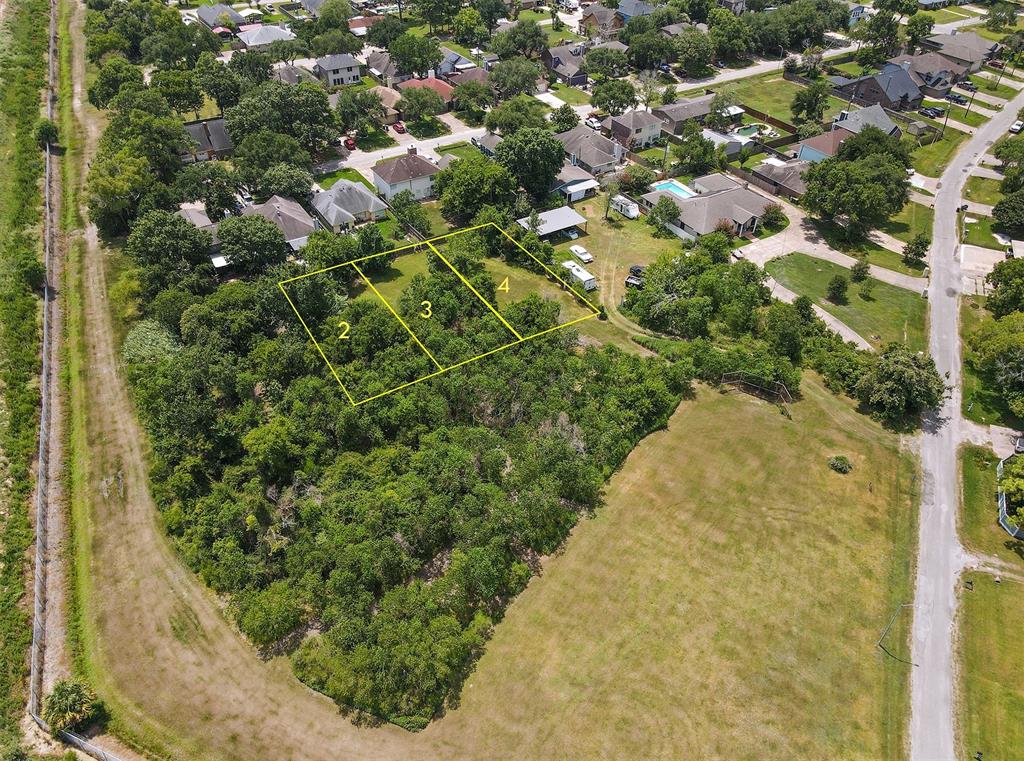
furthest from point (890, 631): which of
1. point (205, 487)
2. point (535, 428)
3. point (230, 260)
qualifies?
point (230, 260)

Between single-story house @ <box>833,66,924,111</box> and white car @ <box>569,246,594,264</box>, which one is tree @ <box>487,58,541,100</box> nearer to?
white car @ <box>569,246,594,264</box>

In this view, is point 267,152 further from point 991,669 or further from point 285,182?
point 991,669

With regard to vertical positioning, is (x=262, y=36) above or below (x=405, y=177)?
above

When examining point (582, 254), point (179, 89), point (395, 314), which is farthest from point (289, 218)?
point (179, 89)

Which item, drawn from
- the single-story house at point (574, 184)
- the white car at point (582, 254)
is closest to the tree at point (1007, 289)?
the white car at point (582, 254)

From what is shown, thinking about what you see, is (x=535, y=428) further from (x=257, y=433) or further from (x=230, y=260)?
(x=230, y=260)

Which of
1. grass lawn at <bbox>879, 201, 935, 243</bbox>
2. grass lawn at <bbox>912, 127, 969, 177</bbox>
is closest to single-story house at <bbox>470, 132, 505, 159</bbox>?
grass lawn at <bbox>879, 201, 935, 243</bbox>
